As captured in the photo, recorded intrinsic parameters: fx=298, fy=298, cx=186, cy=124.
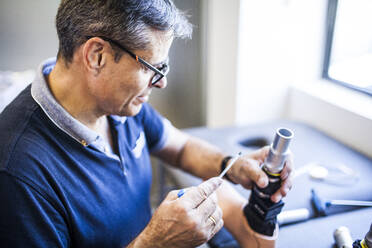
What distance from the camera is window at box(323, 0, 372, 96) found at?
1258mm

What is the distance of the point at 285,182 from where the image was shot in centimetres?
74

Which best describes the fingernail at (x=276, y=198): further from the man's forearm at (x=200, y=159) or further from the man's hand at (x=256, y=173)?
the man's forearm at (x=200, y=159)

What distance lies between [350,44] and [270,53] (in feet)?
1.17

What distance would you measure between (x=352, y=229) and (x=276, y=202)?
26 centimetres

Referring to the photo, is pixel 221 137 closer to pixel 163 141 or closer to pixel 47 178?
pixel 163 141

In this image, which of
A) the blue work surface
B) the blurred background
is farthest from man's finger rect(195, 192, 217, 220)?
the blurred background

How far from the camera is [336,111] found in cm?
127

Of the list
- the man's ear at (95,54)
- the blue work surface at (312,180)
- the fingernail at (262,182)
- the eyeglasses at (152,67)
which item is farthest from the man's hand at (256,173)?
the man's ear at (95,54)

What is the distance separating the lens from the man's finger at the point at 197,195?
2.21 ft

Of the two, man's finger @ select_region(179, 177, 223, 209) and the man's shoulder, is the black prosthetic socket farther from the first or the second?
the man's shoulder

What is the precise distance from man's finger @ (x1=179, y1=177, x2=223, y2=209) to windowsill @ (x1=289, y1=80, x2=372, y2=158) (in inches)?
29.4

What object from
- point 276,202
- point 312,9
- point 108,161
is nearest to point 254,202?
point 276,202

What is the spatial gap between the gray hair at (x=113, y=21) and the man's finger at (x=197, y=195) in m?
0.36

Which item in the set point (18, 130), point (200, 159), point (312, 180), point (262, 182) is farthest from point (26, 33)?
point (312, 180)
